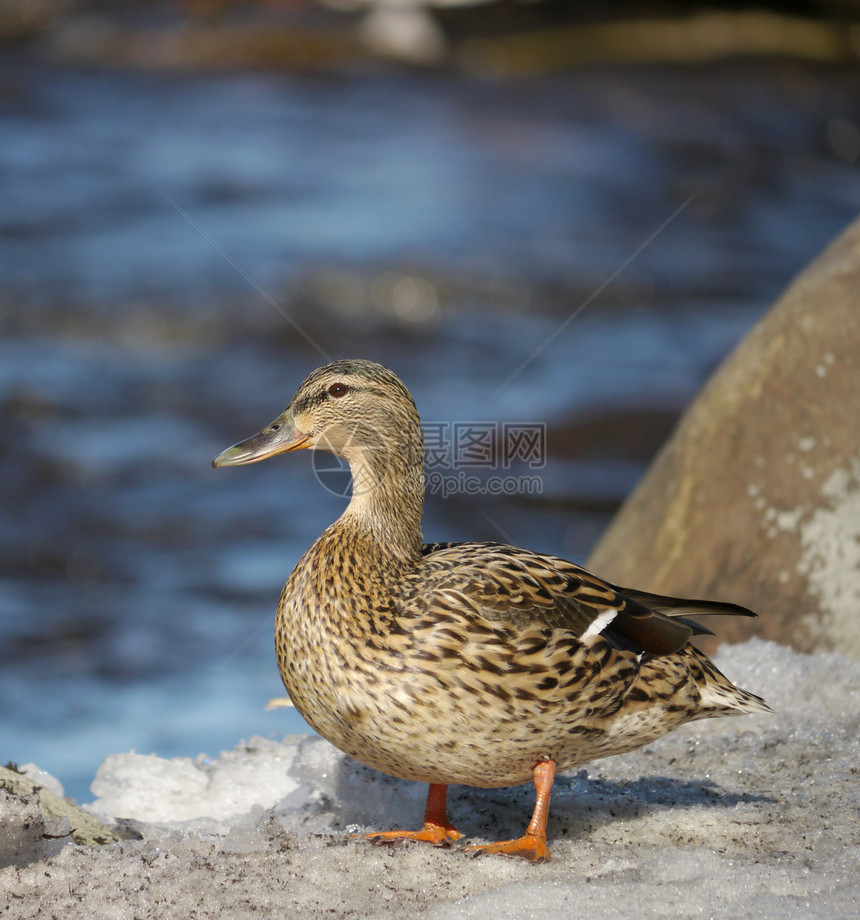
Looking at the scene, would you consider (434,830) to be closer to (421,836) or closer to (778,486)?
(421,836)

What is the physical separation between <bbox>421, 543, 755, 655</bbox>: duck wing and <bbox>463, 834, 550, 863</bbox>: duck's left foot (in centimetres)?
60

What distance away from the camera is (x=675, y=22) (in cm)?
1992

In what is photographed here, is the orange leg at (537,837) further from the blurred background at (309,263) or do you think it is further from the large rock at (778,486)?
the blurred background at (309,263)

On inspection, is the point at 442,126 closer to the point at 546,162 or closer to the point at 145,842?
the point at 546,162

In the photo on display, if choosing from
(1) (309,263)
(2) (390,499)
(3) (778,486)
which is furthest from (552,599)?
(1) (309,263)

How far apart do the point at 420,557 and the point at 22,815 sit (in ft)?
4.70

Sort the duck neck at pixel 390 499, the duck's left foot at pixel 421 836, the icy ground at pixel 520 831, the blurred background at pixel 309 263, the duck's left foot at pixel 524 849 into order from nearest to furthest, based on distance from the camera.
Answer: the icy ground at pixel 520 831 → the duck's left foot at pixel 524 849 → the duck's left foot at pixel 421 836 → the duck neck at pixel 390 499 → the blurred background at pixel 309 263

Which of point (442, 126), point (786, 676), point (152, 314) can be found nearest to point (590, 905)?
point (786, 676)

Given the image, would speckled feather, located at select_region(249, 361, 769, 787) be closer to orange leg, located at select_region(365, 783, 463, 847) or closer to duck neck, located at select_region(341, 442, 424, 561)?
duck neck, located at select_region(341, 442, 424, 561)

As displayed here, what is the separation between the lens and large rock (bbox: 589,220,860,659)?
5062mm

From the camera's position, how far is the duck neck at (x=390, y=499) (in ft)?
13.2

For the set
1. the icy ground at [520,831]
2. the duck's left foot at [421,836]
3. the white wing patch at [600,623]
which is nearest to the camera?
the icy ground at [520,831]

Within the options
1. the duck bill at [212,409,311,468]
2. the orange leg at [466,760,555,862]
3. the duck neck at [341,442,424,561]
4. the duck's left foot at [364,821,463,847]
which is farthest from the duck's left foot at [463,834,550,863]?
the duck bill at [212,409,311,468]

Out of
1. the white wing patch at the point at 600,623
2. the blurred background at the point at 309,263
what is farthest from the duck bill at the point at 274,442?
the blurred background at the point at 309,263
